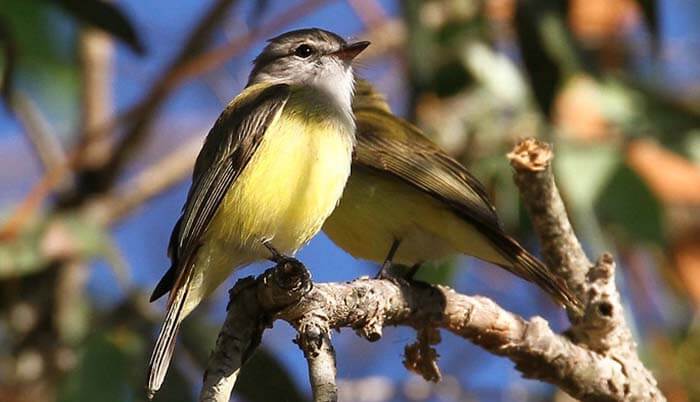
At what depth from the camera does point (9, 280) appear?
481 centimetres

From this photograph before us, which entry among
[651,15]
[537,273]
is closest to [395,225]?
[537,273]

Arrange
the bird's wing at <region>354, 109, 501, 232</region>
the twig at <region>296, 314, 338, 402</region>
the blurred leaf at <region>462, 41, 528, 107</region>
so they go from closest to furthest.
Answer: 1. the twig at <region>296, 314, 338, 402</region>
2. the bird's wing at <region>354, 109, 501, 232</region>
3. the blurred leaf at <region>462, 41, 528, 107</region>

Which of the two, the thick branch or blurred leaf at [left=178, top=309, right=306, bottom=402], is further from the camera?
blurred leaf at [left=178, top=309, right=306, bottom=402]

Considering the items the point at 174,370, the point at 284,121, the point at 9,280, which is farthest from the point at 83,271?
the point at 284,121

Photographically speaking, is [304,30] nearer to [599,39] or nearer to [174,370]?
[174,370]

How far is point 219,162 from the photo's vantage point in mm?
3379

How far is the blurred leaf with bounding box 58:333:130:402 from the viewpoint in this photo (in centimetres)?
387

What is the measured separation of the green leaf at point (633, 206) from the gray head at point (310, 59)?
118cm

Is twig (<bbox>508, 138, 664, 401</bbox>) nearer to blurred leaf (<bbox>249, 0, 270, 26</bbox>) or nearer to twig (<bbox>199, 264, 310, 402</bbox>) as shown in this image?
twig (<bbox>199, 264, 310, 402</bbox>)

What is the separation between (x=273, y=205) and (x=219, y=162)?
21cm

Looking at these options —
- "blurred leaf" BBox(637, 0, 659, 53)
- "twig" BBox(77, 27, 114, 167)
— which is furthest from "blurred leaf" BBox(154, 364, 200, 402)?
"blurred leaf" BBox(637, 0, 659, 53)

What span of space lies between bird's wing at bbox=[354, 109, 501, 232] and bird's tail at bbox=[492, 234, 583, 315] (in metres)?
0.08

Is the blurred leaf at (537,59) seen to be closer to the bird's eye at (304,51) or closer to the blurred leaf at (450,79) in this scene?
the blurred leaf at (450,79)

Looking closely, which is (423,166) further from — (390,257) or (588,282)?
(588,282)
